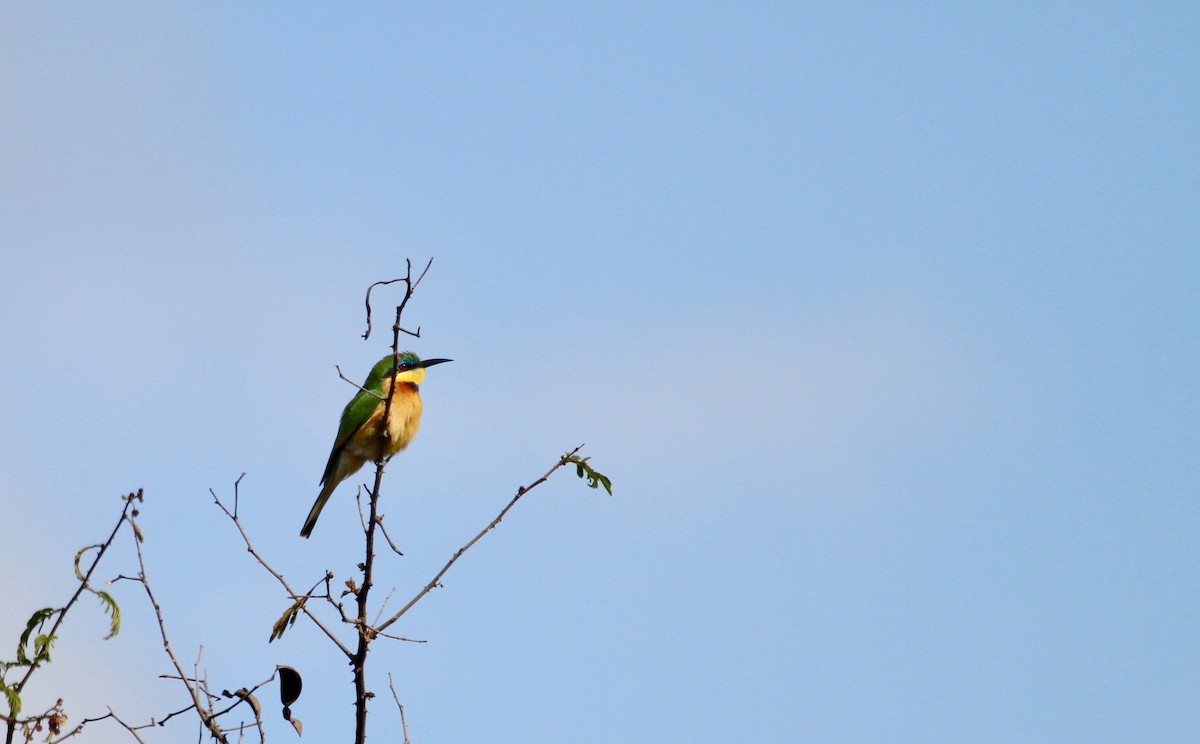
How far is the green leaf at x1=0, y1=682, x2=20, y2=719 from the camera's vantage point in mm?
2473

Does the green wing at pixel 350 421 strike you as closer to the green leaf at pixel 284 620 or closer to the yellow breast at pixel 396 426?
the yellow breast at pixel 396 426

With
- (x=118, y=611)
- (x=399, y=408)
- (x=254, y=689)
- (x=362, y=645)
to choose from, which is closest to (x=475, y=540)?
(x=362, y=645)

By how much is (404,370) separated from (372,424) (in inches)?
18.3

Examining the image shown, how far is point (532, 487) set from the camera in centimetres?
363

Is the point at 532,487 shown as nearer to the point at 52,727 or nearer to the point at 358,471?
the point at 52,727

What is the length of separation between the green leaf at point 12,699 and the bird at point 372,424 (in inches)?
180

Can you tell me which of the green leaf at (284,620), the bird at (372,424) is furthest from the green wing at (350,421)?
the green leaf at (284,620)

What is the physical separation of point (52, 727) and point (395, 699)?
2.95 feet

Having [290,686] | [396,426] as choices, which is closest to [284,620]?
[290,686]

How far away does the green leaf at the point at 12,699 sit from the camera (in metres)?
2.47

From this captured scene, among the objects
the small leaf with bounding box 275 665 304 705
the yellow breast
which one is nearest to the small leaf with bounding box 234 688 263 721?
the small leaf with bounding box 275 665 304 705

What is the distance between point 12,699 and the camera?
2.52m

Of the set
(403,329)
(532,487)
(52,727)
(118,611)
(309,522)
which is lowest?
(52,727)

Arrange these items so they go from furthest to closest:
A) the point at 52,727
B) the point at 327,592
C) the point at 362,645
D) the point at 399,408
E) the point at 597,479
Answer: the point at 399,408 → the point at 597,479 → the point at 327,592 → the point at 362,645 → the point at 52,727
